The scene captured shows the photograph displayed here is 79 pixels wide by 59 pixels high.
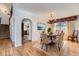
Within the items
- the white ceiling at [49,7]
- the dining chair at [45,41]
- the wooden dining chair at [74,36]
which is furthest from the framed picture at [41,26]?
the wooden dining chair at [74,36]

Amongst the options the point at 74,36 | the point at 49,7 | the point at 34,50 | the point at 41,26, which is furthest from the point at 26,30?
the point at 74,36

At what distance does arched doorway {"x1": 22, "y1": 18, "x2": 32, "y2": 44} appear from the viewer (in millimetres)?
2119

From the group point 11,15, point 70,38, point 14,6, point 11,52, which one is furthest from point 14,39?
point 70,38

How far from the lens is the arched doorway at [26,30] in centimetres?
212

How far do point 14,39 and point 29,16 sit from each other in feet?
1.50

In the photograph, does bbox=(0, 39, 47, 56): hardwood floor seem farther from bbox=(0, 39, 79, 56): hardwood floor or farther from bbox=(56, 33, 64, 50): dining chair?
bbox=(56, 33, 64, 50): dining chair

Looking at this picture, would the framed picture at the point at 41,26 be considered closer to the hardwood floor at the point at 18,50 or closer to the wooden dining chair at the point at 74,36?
the hardwood floor at the point at 18,50

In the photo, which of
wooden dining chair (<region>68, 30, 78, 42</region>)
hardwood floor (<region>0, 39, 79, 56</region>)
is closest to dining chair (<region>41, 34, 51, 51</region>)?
hardwood floor (<region>0, 39, 79, 56</region>)

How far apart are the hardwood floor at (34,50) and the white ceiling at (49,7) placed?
1.77 ft

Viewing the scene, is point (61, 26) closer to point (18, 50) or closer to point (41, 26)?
point (41, 26)

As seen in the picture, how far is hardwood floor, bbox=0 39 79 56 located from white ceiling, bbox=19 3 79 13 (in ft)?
1.77

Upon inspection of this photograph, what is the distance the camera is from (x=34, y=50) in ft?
7.20

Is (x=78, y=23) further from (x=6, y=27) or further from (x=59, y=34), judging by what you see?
(x=6, y=27)

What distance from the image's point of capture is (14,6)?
2.14 meters
